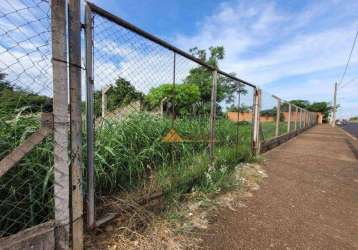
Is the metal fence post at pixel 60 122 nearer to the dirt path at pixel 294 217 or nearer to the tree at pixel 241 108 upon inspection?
the dirt path at pixel 294 217

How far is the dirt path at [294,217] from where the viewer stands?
1988 mm

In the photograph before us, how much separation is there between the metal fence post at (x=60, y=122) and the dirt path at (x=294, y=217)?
120 cm

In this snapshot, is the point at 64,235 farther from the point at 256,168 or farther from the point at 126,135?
the point at 256,168

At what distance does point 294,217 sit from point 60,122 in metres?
2.68

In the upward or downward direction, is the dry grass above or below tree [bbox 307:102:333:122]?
below

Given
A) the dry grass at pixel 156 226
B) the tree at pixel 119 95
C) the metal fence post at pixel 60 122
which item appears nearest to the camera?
the metal fence post at pixel 60 122

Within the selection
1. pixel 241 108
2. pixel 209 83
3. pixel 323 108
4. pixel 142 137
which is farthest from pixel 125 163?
pixel 323 108

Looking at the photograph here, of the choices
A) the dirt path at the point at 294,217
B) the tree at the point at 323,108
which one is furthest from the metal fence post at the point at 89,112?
the tree at the point at 323,108

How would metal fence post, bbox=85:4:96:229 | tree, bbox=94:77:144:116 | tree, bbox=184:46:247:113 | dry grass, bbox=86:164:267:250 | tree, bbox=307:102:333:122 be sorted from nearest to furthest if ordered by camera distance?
metal fence post, bbox=85:4:96:229 → dry grass, bbox=86:164:267:250 → tree, bbox=94:77:144:116 → tree, bbox=184:46:247:113 → tree, bbox=307:102:333:122

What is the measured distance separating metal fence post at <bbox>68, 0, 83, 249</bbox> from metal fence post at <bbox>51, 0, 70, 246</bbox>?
0.05m

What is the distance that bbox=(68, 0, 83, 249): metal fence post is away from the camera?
1411mm

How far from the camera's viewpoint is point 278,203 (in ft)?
9.36

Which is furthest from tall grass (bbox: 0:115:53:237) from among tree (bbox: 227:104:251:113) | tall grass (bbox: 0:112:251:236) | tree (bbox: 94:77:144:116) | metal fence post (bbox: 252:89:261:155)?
metal fence post (bbox: 252:89:261:155)

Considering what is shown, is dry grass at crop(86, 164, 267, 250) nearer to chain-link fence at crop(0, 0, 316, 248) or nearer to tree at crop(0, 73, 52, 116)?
chain-link fence at crop(0, 0, 316, 248)
